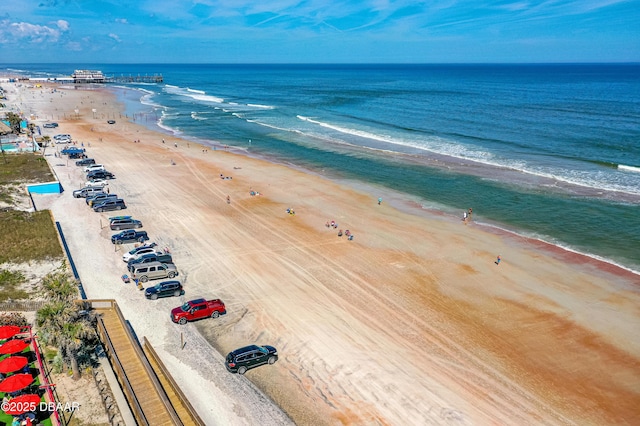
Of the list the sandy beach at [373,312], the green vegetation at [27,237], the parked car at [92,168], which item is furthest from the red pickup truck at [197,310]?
the parked car at [92,168]

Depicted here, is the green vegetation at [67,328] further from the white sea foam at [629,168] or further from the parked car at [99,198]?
the white sea foam at [629,168]

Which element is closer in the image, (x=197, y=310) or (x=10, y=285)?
(x=197, y=310)

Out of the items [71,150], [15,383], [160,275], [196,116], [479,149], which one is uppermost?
[196,116]

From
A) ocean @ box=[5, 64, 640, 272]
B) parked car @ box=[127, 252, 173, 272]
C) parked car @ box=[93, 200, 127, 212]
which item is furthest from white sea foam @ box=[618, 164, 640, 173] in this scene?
parked car @ box=[93, 200, 127, 212]

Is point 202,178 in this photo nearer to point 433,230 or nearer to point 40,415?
point 433,230

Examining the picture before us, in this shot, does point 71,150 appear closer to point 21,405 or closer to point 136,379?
point 136,379

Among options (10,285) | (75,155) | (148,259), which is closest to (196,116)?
(75,155)

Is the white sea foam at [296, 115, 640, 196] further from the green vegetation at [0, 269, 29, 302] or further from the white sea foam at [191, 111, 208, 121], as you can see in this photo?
the green vegetation at [0, 269, 29, 302]
